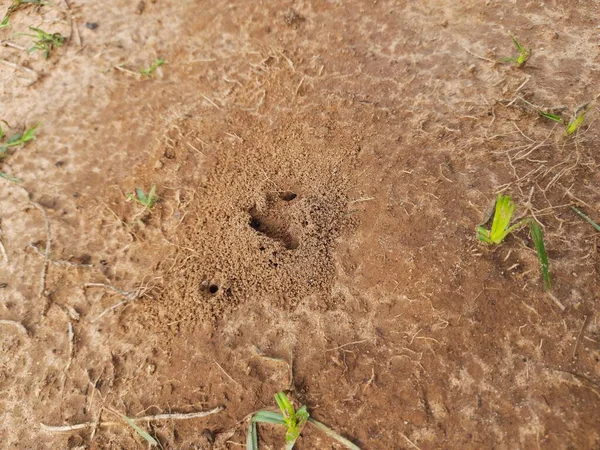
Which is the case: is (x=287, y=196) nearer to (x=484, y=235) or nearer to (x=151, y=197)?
(x=151, y=197)

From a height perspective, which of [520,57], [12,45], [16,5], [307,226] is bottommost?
[307,226]

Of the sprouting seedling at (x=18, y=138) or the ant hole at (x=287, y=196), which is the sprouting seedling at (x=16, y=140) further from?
the ant hole at (x=287, y=196)

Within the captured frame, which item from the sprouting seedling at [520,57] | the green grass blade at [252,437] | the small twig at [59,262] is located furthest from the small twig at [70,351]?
the sprouting seedling at [520,57]

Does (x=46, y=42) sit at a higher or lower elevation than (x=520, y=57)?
higher

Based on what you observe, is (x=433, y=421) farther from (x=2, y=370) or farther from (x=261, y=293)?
(x=2, y=370)

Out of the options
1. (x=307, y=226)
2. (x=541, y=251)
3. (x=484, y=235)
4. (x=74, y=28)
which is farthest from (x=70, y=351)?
(x=74, y=28)

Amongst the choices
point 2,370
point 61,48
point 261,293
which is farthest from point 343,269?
point 61,48
